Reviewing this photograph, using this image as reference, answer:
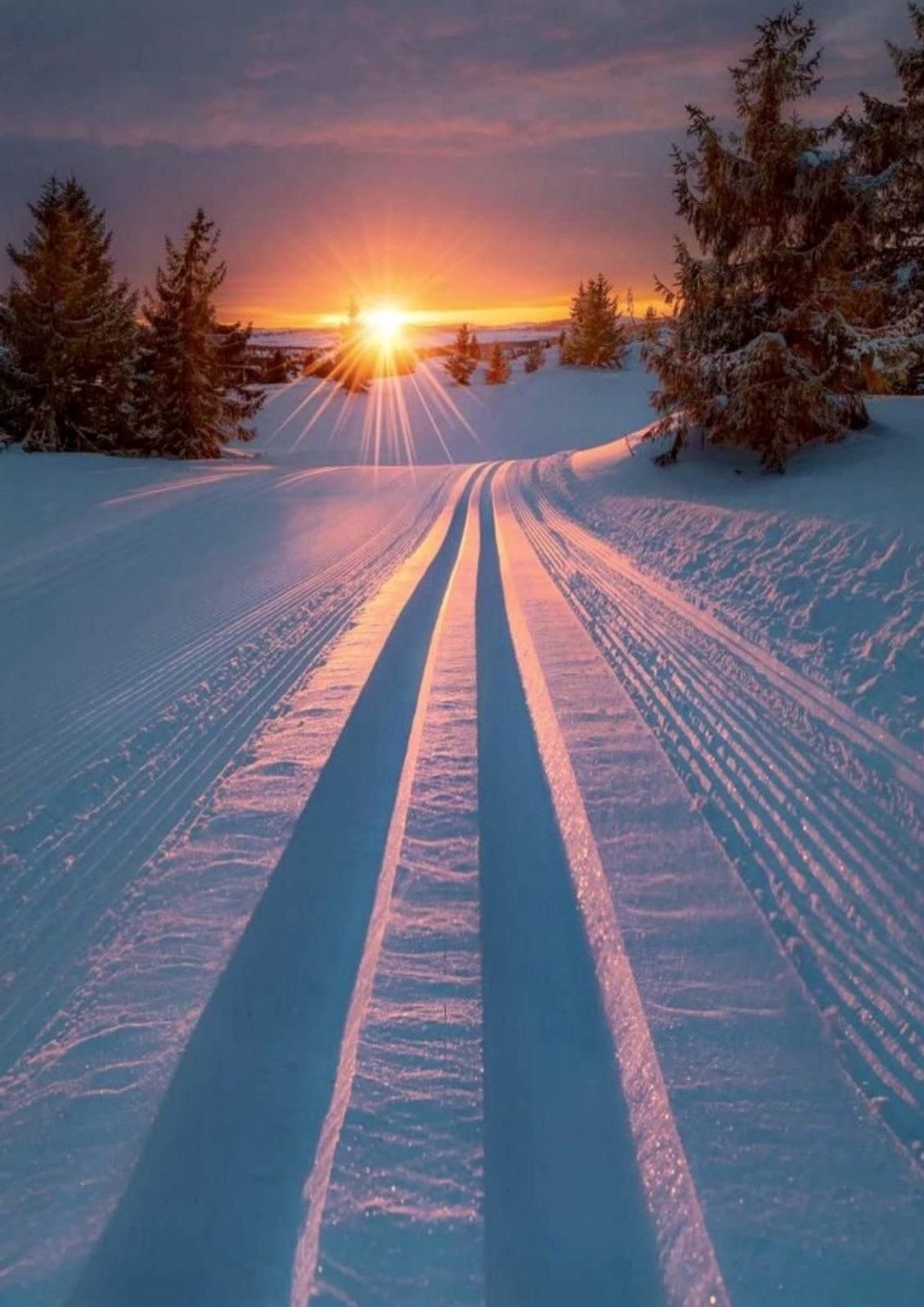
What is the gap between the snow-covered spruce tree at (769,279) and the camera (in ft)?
36.6

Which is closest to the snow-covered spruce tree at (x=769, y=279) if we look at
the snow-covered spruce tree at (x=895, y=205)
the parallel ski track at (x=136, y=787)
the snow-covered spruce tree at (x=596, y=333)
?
the snow-covered spruce tree at (x=895, y=205)

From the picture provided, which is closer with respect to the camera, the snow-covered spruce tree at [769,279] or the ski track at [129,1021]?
the ski track at [129,1021]

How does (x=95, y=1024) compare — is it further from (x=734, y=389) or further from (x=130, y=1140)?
(x=734, y=389)

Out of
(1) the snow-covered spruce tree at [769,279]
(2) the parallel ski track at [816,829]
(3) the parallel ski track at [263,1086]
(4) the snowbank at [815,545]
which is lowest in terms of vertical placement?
(3) the parallel ski track at [263,1086]

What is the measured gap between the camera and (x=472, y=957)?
101 inches

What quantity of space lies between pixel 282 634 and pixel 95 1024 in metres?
4.35

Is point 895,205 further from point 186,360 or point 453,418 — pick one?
point 453,418

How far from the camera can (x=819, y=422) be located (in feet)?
36.8

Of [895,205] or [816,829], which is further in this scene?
[895,205]

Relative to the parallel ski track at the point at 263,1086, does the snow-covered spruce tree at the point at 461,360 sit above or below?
above

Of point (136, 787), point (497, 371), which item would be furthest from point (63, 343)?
point (497, 371)

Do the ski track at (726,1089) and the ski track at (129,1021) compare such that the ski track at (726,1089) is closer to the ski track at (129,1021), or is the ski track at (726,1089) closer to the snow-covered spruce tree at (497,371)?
the ski track at (129,1021)

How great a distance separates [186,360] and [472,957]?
2784cm

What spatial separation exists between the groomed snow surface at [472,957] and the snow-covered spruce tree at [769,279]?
6206 mm
